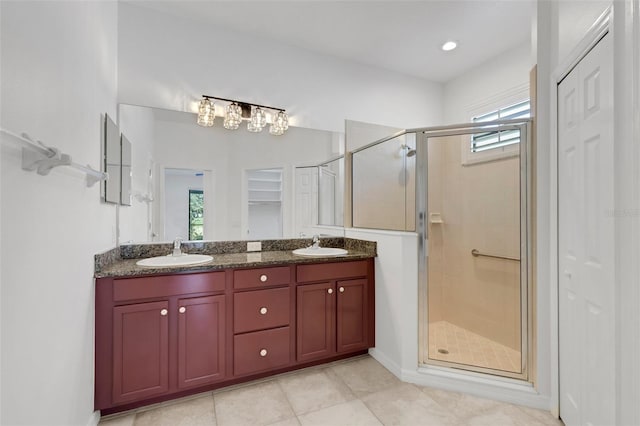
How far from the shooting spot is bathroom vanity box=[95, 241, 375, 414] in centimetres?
167

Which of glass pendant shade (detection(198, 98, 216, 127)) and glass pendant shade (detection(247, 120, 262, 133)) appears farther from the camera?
glass pendant shade (detection(247, 120, 262, 133))

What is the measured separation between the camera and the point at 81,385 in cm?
143

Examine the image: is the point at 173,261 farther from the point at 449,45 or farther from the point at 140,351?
the point at 449,45

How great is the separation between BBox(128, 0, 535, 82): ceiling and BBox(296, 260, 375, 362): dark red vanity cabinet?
→ 2.04 meters

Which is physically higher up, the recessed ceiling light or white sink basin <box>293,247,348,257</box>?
the recessed ceiling light

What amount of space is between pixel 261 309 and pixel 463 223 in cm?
198

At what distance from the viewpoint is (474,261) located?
2.71 m

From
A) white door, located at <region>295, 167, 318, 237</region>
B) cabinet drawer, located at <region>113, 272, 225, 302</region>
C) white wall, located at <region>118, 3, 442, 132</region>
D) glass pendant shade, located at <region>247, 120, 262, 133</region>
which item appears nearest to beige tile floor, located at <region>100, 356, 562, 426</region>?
cabinet drawer, located at <region>113, 272, 225, 302</region>

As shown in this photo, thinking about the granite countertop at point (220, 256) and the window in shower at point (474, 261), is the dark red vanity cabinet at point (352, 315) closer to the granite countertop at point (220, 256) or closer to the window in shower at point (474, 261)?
the granite countertop at point (220, 256)

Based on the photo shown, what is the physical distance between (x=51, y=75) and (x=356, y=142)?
240cm

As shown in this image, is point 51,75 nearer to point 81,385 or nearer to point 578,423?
point 81,385

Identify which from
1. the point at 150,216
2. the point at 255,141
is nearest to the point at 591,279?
the point at 255,141

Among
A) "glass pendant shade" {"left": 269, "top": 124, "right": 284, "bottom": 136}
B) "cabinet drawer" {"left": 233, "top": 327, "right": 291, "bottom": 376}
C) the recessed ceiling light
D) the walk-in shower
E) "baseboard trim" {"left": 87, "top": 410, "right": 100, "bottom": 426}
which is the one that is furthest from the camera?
the recessed ceiling light

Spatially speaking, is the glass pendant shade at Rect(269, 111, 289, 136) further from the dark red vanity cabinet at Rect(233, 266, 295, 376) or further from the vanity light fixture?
the dark red vanity cabinet at Rect(233, 266, 295, 376)
